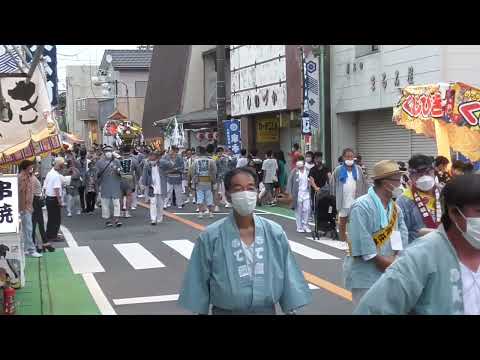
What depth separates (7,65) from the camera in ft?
35.1

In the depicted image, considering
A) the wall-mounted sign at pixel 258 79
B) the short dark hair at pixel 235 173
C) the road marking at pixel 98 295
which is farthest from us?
the wall-mounted sign at pixel 258 79

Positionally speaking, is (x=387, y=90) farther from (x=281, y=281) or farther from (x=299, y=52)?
(x=281, y=281)

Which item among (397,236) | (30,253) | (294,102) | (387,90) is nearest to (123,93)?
(294,102)

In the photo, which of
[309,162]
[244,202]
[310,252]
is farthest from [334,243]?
[244,202]

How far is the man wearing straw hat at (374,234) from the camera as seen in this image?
17.1 ft

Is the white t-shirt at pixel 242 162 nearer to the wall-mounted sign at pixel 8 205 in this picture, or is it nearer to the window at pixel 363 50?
the window at pixel 363 50

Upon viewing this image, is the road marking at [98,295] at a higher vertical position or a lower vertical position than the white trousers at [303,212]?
lower

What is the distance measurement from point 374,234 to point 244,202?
137 centimetres

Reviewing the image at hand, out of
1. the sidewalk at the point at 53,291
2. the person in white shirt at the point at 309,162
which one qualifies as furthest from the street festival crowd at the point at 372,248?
the person in white shirt at the point at 309,162

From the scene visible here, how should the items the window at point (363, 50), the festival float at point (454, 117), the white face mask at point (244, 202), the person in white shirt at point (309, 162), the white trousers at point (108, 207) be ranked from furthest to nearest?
the window at point (363, 50) → the white trousers at point (108, 207) → the person in white shirt at point (309, 162) → the festival float at point (454, 117) → the white face mask at point (244, 202)

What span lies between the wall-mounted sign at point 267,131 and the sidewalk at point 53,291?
17324 mm

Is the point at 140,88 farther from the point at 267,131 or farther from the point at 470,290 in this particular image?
the point at 470,290

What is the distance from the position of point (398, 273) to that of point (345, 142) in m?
20.2

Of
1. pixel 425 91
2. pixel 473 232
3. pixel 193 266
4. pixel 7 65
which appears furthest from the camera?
pixel 425 91
